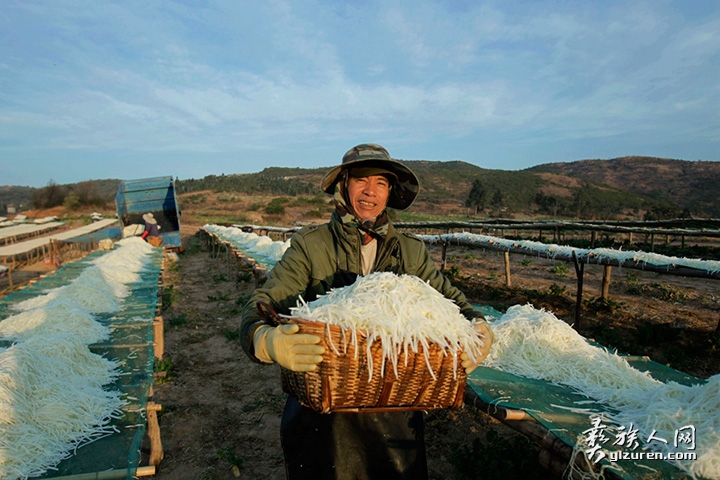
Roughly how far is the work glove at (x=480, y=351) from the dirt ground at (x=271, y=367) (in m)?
1.86

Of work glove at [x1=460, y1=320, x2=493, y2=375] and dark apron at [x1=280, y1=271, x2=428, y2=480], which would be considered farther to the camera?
dark apron at [x1=280, y1=271, x2=428, y2=480]

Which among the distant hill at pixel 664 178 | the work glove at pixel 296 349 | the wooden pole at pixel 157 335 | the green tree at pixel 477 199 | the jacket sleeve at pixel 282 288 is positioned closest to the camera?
the work glove at pixel 296 349

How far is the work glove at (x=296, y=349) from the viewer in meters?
1.31

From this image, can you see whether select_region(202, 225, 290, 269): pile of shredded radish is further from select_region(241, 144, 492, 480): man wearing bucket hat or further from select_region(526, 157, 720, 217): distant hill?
select_region(526, 157, 720, 217): distant hill

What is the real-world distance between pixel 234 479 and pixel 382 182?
2.62 meters

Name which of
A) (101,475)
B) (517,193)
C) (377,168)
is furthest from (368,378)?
(517,193)

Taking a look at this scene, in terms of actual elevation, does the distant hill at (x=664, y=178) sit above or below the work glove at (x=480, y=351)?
above

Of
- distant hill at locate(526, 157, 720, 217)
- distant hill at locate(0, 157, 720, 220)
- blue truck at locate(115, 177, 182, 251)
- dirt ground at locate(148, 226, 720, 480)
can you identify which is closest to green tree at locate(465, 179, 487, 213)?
distant hill at locate(0, 157, 720, 220)

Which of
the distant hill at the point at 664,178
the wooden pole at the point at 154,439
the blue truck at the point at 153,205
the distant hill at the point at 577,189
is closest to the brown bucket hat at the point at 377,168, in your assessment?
the wooden pole at the point at 154,439

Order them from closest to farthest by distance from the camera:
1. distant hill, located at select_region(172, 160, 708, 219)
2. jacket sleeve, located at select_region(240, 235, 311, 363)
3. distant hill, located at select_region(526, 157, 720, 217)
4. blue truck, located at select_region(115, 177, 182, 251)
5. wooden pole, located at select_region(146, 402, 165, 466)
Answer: jacket sleeve, located at select_region(240, 235, 311, 363), wooden pole, located at select_region(146, 402, 165, 466), blue truck, located at select_region(115, 177, 182, 251), distant hill, located at select_region(172, 160, 708, 219), distant hill, located at select_region(526, 157, 720, 217)

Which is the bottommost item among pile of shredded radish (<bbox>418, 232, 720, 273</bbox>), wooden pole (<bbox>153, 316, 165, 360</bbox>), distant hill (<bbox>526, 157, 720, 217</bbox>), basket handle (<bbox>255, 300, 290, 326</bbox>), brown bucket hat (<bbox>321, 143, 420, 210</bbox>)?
wooden pole (<bbox>153, 316, 165, 360</bbox>)

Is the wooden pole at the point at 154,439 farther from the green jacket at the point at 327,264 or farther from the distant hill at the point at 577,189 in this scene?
the distant hill at the point at 577,189

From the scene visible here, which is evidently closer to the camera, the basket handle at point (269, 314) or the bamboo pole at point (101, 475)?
the basket handle at point (269, 314)

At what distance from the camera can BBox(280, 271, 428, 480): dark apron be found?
5.62 ft
